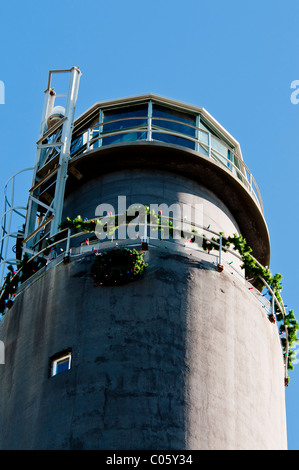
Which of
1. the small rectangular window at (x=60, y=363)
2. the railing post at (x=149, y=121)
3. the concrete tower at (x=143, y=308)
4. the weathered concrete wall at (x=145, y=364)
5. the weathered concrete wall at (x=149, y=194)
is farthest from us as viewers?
the railing post at (x=149, y=121)

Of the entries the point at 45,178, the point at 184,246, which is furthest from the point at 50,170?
the point at 184,246

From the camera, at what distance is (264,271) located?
3556 cm

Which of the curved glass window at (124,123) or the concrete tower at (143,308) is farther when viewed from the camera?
the curved glass window at (124,123)

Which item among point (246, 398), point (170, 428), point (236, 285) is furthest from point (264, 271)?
point (170, 428)

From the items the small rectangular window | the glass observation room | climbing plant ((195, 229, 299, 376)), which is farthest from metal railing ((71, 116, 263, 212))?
the small rectangular window

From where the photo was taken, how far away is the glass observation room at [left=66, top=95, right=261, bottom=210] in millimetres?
38312

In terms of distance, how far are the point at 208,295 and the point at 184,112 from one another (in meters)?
8.87

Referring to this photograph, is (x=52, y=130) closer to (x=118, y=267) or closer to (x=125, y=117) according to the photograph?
(x=125, y=117)

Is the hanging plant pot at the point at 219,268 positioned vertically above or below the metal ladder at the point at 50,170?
below

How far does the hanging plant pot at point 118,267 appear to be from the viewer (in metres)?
33.0

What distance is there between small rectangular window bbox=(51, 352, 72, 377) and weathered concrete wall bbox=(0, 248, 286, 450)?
23 centimetres

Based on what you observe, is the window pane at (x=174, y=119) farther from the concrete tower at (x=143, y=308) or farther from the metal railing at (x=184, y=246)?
the metal railing at (x=184, y=246)

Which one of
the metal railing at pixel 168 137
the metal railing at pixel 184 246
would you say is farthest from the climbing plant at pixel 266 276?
the metal railing at pixel 168 137

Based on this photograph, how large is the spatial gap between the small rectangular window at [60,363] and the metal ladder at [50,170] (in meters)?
5.66
